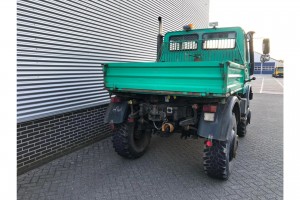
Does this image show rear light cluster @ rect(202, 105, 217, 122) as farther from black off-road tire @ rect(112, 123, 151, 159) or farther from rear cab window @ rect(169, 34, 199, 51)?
rear cab window @ rect(169, 34, 199, 51)

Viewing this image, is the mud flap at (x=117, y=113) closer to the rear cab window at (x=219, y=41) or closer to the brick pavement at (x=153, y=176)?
the brick pavement at (x=153, y=176)

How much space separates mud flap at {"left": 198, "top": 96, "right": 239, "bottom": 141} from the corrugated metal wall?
2676mm

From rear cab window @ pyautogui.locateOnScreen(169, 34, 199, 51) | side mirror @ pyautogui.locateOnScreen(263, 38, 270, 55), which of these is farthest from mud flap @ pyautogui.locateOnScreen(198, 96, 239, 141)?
side mirror @ pyautogui.locateOnScreen(263, 38, 270, 55)

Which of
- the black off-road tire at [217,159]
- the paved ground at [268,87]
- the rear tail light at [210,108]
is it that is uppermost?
the paved ground at [268,87]

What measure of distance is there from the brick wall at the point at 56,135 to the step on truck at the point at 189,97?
3.28ft

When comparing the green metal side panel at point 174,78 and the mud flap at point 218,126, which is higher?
the green metal side panel at point 174,78

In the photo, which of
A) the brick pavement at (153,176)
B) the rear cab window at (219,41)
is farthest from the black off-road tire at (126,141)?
the rear cab window at (219,41)

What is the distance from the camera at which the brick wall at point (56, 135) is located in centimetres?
356

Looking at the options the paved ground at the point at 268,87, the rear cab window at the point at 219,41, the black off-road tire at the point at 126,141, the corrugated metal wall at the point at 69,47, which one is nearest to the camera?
the corrugated metal wall at the point at 69,47

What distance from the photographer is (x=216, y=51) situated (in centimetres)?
457

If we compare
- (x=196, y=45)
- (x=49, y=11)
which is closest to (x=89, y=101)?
(x=49, y=11)

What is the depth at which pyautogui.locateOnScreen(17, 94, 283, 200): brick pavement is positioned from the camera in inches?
120

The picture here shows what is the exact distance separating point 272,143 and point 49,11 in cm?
543

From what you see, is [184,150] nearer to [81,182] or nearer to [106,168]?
[106,168]
